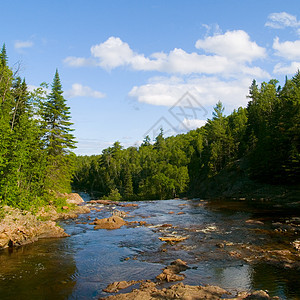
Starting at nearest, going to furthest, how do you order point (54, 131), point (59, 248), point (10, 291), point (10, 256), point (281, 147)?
point (10, 291), point (10, 256), point (59, 248), point (54, 131), point (281, 147)

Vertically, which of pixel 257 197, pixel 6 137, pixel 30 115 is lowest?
pixel 257 197

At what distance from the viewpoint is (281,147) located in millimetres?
45750

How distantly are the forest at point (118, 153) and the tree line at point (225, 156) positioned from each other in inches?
6.7

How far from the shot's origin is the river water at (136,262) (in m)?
11.1

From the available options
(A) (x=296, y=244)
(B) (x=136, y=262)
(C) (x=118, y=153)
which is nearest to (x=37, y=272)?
(B) (x=136, y=262)

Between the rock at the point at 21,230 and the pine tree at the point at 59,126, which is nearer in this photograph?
the rock at the point at 21,230

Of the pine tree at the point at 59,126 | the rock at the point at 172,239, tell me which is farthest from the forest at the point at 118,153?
the rock at the point at 172,239

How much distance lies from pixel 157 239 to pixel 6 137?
44.7 feet

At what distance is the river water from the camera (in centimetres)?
1108

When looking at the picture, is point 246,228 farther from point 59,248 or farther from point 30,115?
point 30,115

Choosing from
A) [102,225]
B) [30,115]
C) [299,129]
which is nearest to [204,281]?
[102,225]

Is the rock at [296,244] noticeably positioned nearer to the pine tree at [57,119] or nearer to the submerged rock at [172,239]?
the submerged rock at [172,239]

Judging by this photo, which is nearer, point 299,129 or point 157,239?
point 157,239

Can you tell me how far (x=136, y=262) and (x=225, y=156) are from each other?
66286mm
